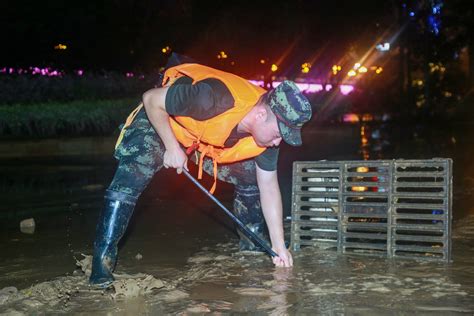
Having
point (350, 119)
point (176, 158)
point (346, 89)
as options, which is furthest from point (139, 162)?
point (346, 89)

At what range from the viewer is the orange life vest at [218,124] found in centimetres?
389

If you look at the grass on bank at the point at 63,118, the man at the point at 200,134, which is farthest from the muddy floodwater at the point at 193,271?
the grass on bank at the point at 63,118

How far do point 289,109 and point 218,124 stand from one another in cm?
48

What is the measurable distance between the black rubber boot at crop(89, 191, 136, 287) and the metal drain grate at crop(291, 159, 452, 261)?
1.57 m

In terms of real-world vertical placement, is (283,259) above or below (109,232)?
below

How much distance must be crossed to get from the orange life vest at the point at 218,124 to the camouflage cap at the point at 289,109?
0.21m

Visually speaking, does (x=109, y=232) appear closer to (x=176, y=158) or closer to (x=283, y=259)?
(x=176, y=158)

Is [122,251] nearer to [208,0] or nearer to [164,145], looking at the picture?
[164,145]

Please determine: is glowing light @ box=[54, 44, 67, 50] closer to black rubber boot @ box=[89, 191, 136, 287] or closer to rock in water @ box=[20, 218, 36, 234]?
rock in water @ box=[20, 218, 36, 234]

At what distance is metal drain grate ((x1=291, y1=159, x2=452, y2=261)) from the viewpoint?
4582 millimetres

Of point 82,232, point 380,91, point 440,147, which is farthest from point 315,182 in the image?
point 380,91

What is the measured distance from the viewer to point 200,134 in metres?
4.04

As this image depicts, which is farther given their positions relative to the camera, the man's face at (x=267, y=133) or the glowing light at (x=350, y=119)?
the glowing light at (x=350, y=119)

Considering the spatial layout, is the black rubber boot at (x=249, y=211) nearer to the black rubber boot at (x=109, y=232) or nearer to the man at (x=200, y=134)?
the man at (x=200, y=134)
